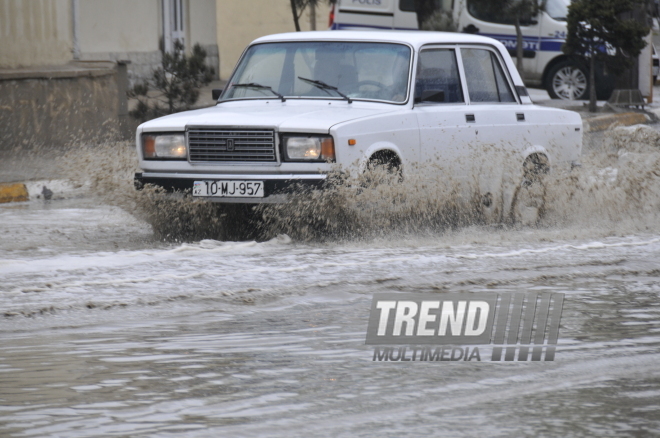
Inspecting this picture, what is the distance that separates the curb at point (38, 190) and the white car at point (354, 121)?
3187 millimetres

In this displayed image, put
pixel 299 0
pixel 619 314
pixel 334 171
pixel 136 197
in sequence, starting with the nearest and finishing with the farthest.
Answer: pixel 619 314
pixel 334 171
pixel 136 197
pixel 299 0

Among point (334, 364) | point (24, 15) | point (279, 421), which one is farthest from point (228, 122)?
point (24, 15)

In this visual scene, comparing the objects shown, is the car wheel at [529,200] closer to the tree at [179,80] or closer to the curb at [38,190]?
the curb at [38,190]

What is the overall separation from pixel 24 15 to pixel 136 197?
7.94m

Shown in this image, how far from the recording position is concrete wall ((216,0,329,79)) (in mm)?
29703

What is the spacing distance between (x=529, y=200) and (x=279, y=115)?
220 centimetres

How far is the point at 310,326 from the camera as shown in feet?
17.6

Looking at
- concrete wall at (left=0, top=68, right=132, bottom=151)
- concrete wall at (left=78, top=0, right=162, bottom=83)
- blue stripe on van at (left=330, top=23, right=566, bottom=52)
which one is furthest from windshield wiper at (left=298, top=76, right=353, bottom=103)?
blue stripe on van at (left=330, top=23, right=566, bottom=52)

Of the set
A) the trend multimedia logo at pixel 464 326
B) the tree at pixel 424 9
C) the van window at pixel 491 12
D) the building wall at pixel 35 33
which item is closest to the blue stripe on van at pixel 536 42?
the van window at pixel 491 12

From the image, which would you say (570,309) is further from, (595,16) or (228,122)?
(595,16)

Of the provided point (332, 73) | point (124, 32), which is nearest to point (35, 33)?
point (124, 32)

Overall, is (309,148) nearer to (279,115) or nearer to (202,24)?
(279,115)

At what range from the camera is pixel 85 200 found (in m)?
11.1

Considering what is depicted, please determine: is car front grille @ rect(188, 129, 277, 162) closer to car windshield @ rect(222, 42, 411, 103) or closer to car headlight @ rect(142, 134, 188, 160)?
car headlight @ rect(142, 134, 188, 160)
